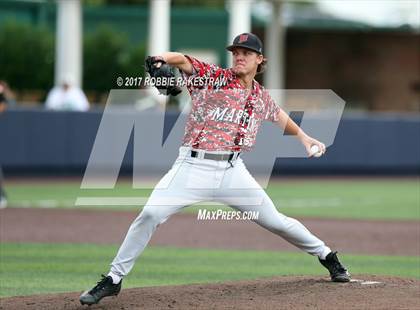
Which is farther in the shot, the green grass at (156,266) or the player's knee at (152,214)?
the green grass at (156,266)

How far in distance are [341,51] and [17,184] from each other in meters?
23.3

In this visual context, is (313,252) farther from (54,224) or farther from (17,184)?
(17,184)

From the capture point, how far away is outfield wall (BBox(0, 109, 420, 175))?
21531mm

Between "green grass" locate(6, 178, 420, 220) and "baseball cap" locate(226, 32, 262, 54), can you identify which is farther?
"green grass" locate(6, 178, 420, 220)

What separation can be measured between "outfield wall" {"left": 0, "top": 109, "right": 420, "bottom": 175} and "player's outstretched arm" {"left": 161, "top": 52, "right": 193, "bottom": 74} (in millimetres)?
12226

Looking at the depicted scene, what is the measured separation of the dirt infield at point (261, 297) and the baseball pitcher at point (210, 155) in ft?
1.42

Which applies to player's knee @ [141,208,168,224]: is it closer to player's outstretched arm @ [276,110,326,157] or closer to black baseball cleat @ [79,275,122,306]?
black baseball cleat @ [79,275,122,306]

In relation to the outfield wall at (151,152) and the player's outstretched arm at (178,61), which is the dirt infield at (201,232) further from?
the player's outstretched arm at (178,61)

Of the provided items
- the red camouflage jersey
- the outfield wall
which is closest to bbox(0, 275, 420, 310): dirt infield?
the red camouflage jersey

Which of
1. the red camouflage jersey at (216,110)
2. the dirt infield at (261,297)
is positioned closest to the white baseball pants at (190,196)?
the red camouflage jersey at (216,110)

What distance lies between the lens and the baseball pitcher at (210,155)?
24.2 ft

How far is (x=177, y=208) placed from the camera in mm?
7449

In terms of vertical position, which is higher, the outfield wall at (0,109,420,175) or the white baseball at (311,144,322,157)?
the white baseball at (311,144,322,157)

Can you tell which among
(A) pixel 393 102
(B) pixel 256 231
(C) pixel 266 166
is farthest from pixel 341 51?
(B) pixel 256 231
